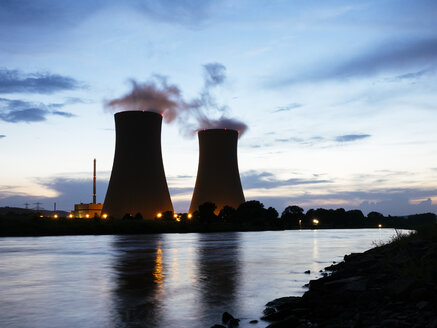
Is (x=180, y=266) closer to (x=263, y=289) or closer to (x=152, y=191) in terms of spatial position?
(x=263, y=289)

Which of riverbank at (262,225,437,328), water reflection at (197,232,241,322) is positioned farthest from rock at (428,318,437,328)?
water reflection at (197,232,241,322)

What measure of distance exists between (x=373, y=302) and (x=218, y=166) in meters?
43.0

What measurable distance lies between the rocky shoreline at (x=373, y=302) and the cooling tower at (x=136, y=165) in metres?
34.4

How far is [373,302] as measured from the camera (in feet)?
19.1

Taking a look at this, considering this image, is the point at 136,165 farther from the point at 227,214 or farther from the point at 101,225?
the point at 227,214

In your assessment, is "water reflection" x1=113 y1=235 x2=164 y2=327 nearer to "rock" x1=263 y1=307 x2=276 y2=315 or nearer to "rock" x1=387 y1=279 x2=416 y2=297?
"rock" x1=263 y1=307 x2=276 y2=315

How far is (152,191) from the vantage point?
43.7 meters

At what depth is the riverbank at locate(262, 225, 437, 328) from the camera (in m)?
4.99

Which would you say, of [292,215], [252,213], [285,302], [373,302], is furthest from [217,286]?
[292,215]

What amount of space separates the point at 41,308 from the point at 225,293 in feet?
11.2

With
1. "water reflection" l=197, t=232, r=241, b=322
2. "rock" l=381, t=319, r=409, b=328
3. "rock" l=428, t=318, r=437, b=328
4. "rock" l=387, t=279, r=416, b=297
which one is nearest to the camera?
"rock" l=428, t=318, r=437, b=328

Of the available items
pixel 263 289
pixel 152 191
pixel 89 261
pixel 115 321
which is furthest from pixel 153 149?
pixel 115 321

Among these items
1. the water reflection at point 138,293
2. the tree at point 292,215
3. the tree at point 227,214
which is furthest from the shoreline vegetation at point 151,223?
the water reflection at point 138,293

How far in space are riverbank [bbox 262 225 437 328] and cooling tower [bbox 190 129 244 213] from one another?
4088cm
